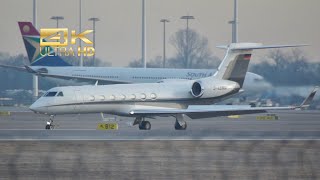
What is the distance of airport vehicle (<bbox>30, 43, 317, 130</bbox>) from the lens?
143 ft

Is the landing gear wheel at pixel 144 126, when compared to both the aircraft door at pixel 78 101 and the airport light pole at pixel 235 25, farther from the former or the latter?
the airport light pole at pixel 235 25

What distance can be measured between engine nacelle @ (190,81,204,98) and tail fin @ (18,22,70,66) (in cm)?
3210

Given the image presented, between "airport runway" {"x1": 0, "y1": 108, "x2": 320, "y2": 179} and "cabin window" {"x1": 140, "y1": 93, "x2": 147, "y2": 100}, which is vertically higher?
"cabin window" {"x1": 140, "y1": 93, "x2": 147, "y2": 100}

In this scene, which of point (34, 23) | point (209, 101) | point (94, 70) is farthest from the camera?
point (34, 23)

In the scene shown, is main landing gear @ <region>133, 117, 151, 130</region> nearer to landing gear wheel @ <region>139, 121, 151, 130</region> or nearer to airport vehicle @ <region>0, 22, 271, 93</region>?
landing gear wheel @ <region>139, 121, 151, 130</region>

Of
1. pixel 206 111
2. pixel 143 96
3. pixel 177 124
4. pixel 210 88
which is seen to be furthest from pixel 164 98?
pixel 206 111

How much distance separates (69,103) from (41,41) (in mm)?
37529

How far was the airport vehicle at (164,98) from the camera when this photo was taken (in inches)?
1718

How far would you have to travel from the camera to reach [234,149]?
27406 mm

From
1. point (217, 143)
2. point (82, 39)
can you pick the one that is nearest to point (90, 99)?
point (217, 143)

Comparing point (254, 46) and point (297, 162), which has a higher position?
point (254, 46)

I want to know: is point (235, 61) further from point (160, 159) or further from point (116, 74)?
point (116, 74)

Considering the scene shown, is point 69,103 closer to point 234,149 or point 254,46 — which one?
point 254,46

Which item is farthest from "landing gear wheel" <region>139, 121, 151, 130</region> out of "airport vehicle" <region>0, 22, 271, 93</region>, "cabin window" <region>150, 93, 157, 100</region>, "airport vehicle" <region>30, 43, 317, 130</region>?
"airport vehicle" <region>0, 22, 271, 93</region>
